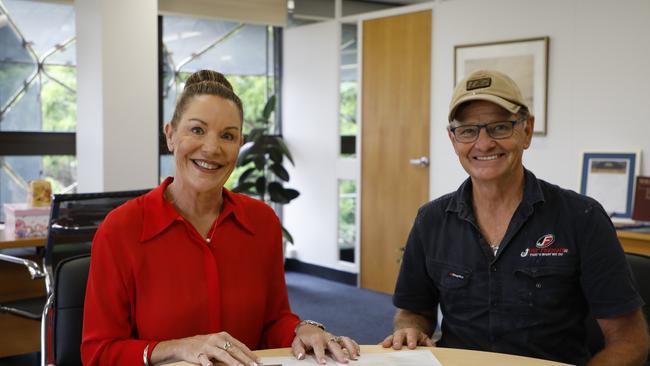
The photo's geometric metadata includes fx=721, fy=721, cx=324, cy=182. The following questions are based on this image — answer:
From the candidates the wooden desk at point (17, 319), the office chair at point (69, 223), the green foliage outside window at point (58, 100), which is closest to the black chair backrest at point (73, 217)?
the office chair at point (69, 223)

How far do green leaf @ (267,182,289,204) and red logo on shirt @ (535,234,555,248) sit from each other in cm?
417

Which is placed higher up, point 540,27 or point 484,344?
point 540,27

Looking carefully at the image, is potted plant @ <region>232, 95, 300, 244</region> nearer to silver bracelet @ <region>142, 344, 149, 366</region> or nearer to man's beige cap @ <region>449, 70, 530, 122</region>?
man's beige cap @ <region>449, 70, 530, 122</region>

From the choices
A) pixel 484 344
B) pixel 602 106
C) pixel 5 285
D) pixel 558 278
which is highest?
pixel 602 106

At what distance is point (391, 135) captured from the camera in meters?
5.80

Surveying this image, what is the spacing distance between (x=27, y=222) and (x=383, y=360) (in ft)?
8.81

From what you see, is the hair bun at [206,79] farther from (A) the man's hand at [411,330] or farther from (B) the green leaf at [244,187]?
(B) the green leaf at [244,187]

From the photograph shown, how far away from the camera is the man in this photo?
6.22 feet

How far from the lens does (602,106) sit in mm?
4516

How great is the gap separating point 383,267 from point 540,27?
2279mm

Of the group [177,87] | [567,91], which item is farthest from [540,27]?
[177,87]

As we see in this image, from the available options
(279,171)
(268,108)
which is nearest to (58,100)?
(268,108)

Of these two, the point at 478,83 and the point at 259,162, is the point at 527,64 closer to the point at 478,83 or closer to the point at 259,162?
the point at 259,162

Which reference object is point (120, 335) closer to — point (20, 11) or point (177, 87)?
point (20, 11)
